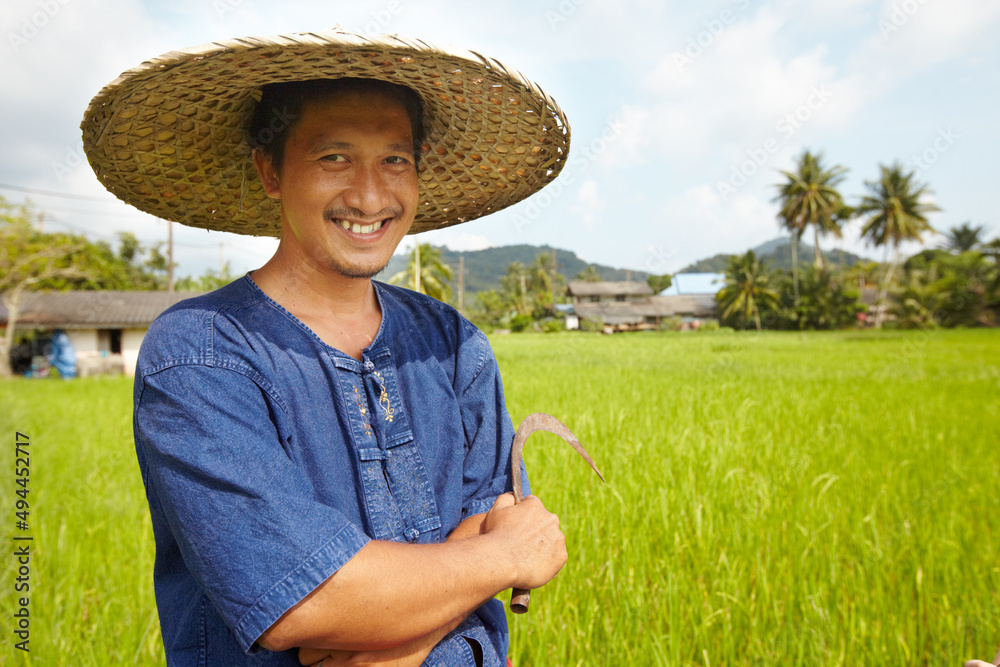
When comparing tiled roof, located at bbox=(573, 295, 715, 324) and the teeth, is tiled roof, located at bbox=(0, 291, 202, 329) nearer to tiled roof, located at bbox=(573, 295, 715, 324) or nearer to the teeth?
the teeth

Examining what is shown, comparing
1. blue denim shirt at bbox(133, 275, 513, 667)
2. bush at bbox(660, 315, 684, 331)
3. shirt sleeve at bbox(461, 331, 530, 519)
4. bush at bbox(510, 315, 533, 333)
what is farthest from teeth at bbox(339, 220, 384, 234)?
bush at bbox(660, 315, 684, 331)

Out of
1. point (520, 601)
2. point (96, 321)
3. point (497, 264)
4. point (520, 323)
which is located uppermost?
point (497, 264)

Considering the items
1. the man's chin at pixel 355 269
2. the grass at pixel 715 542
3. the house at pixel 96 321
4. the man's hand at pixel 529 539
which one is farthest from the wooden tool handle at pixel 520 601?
the house at pixel 96 321

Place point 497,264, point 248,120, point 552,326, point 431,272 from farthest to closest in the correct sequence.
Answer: point 497,264 < point 552,326 < point 431,272 < point 248,120

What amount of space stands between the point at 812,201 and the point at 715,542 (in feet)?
129

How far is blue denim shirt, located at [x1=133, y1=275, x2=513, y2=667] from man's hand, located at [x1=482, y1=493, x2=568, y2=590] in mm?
Result: 131

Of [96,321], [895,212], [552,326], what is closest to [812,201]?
[895,212]

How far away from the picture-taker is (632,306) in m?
43.0

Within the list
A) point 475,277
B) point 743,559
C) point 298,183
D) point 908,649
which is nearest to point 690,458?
point 743,559

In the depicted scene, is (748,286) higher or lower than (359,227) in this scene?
higher

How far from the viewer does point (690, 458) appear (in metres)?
3.46

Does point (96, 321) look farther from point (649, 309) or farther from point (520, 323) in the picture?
point (649, 309)

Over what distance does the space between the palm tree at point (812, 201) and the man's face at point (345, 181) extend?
39.3 meters

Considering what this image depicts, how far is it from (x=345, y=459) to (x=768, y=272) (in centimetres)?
3811
